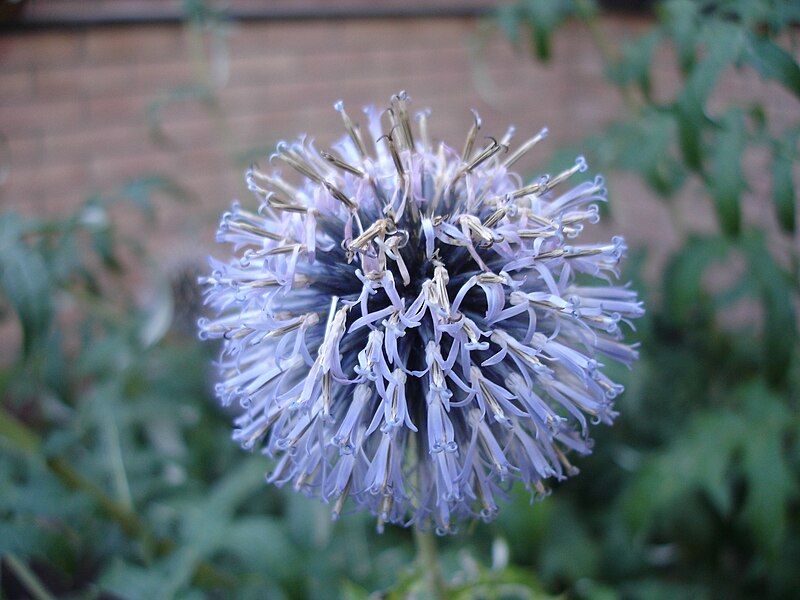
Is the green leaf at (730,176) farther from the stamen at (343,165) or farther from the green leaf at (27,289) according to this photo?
the green leaf at (27,289)

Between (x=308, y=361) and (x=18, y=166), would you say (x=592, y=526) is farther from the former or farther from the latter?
(x=18, y=166)

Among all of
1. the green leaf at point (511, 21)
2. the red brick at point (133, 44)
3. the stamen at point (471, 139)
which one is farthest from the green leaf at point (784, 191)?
the red brick at point (133, 44)

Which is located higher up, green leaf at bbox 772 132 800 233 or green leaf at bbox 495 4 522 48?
green leaf at bbox 495 4 522 48

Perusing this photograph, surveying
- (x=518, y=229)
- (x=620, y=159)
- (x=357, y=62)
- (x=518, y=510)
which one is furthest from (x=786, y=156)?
(x=357, y=62)

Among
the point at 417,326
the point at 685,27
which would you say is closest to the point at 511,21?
the point at 685,27

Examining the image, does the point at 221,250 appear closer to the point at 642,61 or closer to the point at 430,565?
the point at 642,61

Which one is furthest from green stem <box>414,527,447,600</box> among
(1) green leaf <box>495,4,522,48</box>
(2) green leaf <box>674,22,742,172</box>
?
(1) green leaf <box>495,4,522,48</box>

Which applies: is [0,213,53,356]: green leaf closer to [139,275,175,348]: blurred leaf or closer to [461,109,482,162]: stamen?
[139,275,175,348]: blurred leaf

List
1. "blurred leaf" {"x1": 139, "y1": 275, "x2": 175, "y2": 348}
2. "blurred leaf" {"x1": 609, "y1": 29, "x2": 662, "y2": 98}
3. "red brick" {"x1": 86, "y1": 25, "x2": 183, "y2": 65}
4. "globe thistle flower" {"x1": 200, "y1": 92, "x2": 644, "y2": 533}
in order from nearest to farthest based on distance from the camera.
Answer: "globe thistle flower" {"x1": 200, "y1": 92, "x2": 644, "y2": 533} < "blurred leaf" {"x1": 609, "y1": 29, "x2": 662, "y2": 98} < "blurred leaf" {"x1": 139, "y1": 275, "x2": 175, "y2": 348} < "red brick" {"x1": 86, "y1": 25, "x2": 183, "y2": 65}
